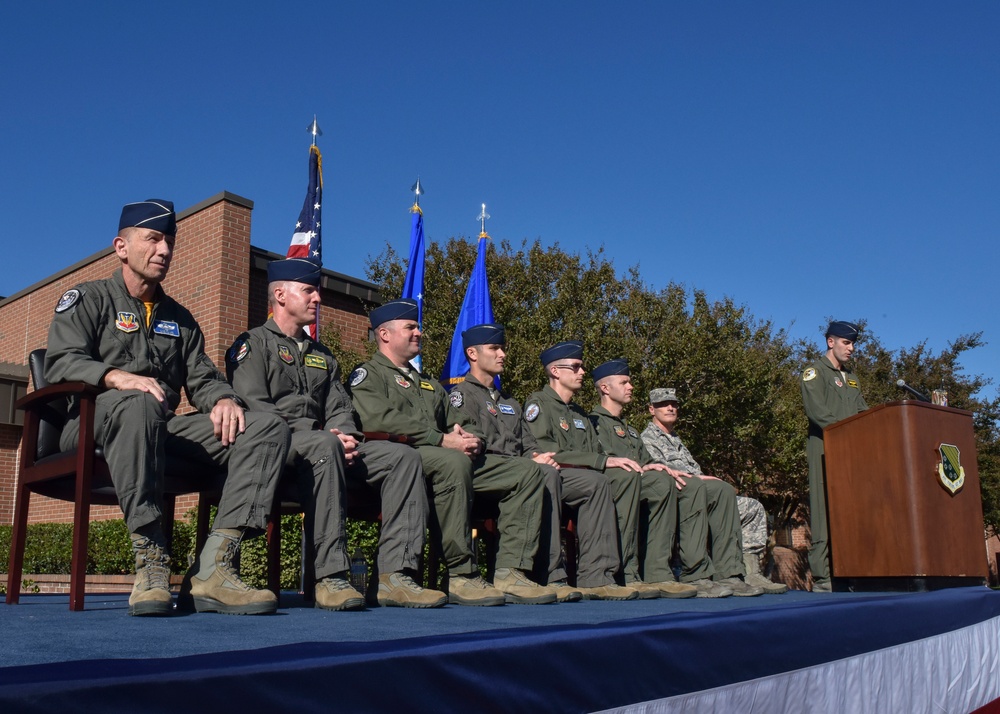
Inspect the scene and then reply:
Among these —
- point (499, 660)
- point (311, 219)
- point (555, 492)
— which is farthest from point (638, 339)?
point (499, 660)

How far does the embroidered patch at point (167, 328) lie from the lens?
3.47m

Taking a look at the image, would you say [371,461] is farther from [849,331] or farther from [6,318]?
[6,318]

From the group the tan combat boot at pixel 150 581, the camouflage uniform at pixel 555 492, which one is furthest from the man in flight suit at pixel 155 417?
the camouflage uniform at pixel 555 492

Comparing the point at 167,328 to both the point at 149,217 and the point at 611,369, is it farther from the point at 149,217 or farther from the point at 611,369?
the point at 611,369

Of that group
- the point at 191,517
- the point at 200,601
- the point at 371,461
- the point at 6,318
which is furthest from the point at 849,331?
the point at 6,318

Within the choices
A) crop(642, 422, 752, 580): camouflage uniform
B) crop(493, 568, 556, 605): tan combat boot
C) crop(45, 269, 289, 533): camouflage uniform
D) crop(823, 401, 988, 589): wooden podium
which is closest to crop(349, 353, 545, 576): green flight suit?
crop(493, 568, 556, 605): tan combat boot

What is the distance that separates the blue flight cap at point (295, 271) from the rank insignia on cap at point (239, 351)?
0.40 meters

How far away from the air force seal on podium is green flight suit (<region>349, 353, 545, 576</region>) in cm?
244

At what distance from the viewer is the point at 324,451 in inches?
131

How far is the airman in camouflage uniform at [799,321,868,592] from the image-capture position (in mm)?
6027

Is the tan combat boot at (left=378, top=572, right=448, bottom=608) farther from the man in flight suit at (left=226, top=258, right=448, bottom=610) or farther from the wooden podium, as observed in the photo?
the wooden podium

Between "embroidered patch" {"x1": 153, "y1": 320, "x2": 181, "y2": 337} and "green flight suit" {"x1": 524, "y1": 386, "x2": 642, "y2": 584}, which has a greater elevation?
"embroidered patch" {"x1": 153, "y1": 320, "x2": 181, "y2": 337}

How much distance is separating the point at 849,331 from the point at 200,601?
5197mm

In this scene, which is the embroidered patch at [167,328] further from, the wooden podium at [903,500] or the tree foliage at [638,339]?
the tree foliage at [638,339]
